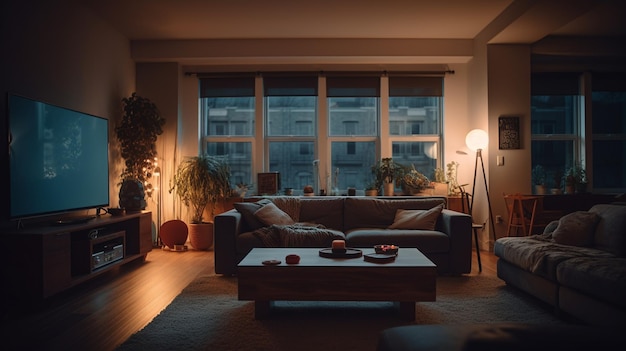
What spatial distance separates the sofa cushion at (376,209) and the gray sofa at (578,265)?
1197mm

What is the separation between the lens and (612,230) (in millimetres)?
3322

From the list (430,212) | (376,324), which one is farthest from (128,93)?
(376,324)

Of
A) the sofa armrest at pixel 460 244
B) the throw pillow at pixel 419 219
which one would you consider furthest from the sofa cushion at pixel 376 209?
the sofa armrest at pixel 460 244

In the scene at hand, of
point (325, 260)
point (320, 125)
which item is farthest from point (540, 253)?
point (320, 125)

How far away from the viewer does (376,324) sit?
2820mm

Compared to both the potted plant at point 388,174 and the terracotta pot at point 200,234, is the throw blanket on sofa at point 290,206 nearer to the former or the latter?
the terracotta pot at point 200,234

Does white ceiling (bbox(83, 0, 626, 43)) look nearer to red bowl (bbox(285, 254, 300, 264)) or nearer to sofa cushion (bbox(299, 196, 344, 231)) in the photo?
sofa cushion (bbox(299, 196, 344, 231))

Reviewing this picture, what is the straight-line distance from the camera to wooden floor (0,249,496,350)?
2.59 m

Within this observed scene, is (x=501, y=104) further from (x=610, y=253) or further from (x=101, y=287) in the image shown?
(x=101, y=287)

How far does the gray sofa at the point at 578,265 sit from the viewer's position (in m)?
2.50

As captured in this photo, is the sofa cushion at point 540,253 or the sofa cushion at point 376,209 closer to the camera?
the sofa cushion at point 540,253

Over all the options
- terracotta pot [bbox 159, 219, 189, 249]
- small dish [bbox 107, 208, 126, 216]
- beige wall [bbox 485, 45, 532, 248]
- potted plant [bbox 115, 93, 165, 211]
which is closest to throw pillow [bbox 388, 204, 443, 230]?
beige wall [bbox 485, 45, 532, 248]

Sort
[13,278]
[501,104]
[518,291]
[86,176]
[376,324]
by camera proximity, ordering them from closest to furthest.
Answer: [376,324] → [13,278] → [518,291] → [86,176] → [501,104]

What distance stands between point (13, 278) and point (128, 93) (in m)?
3.26
